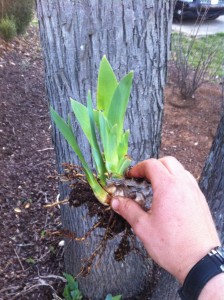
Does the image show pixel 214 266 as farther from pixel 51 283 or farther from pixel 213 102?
pixel 213 102

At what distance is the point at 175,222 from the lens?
1073 mm

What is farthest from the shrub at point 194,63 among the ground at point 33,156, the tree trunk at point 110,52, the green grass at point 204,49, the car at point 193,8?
the tree trunk at point 110,52

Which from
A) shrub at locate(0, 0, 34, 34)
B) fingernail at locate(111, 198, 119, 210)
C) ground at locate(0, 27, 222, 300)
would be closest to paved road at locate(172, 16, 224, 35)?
ground at locate(0, 27, 222, 300)

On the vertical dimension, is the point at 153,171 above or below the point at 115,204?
above

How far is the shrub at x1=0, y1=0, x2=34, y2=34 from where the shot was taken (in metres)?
6.27

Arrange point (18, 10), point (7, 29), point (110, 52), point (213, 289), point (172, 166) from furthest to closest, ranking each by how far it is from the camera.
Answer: point (18, 10)
point (7, 29)
point (110, 52)
point (172, 166)
point (213, 289)

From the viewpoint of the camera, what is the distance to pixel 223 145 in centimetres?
171

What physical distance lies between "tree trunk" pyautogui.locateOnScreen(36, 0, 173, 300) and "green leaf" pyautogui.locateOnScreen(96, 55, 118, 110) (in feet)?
1.55

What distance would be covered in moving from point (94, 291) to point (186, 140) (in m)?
2.32

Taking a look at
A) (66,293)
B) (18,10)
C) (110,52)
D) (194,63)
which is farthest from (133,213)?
(18,10)

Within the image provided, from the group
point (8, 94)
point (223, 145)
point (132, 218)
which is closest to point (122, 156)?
point (132, 218)

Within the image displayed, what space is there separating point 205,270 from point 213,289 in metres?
0.06

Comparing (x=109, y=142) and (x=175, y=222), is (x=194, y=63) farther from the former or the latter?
(x=175, y=222)

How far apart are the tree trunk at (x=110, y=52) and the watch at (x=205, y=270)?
2.46ft
